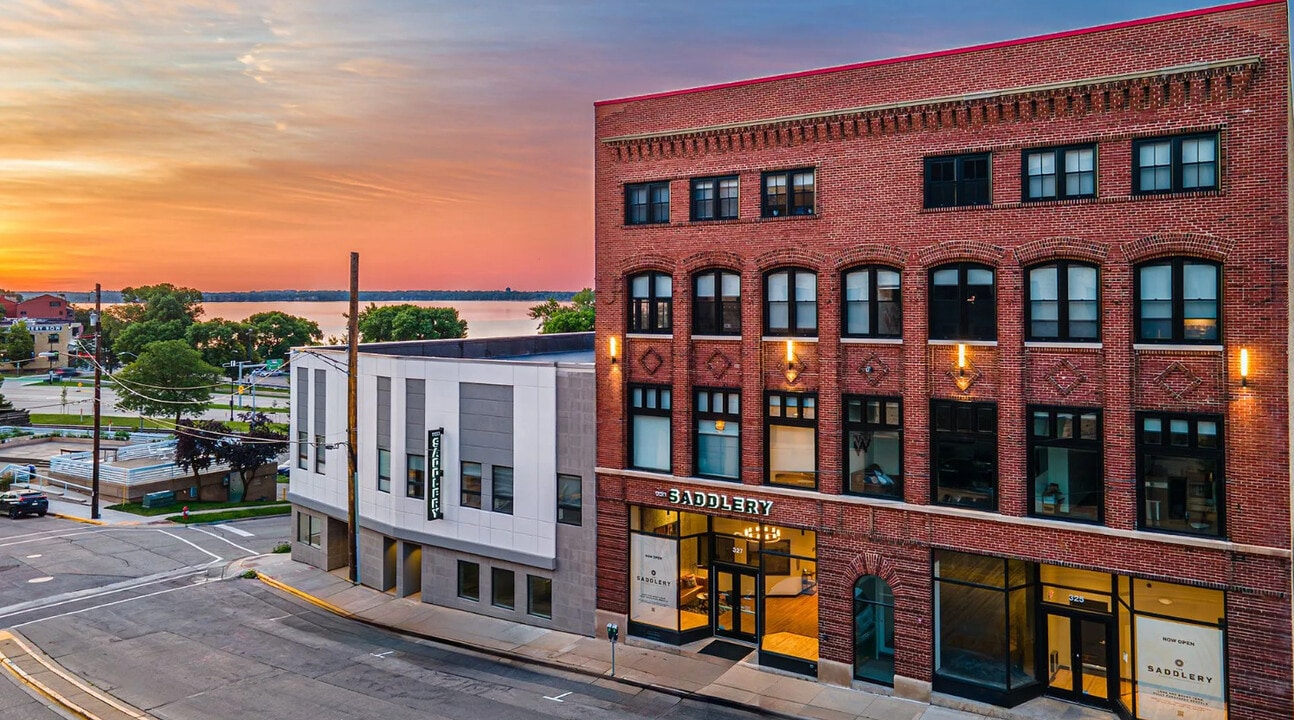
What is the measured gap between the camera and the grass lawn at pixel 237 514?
170 feet

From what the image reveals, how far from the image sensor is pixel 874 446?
907 inches

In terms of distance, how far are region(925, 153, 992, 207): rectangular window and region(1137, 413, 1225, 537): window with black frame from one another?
21.8ft

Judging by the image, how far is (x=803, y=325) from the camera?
2412 cm

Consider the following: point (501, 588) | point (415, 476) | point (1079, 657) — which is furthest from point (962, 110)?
point (415, 476)

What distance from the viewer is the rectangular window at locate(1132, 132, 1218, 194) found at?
1875 cm

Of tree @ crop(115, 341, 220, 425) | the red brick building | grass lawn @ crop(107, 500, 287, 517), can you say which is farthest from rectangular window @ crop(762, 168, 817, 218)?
tree @ crop(115, 341, 220, 425)

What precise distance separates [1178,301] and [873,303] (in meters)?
7.07

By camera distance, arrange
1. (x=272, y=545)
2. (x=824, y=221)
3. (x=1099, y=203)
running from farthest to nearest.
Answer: (x=272, y=545) < (x=824, y=221) < (x=1099, y=203)

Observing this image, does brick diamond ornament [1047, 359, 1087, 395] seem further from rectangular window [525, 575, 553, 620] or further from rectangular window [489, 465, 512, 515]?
rectangular window [489, 465, 512, 515]

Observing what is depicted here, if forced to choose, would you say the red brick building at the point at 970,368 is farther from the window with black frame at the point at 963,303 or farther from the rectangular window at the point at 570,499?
the rectangular window at the point at 570,499

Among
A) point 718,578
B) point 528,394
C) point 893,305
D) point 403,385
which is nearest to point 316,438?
point 403,385

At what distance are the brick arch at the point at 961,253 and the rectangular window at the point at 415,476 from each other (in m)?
19.3

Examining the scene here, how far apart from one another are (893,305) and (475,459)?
15.3m

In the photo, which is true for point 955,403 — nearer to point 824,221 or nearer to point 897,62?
point 824,221
